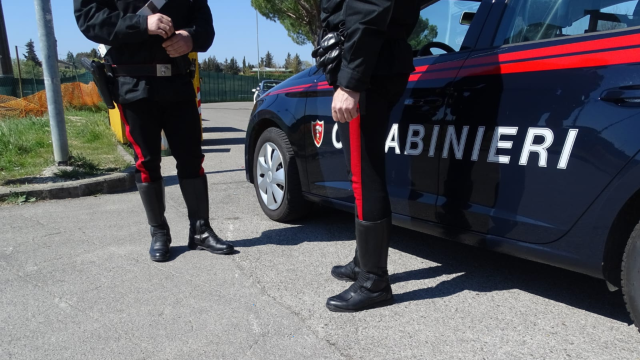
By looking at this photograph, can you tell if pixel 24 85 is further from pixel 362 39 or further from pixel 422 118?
pixel 362 39

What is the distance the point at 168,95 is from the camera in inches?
109

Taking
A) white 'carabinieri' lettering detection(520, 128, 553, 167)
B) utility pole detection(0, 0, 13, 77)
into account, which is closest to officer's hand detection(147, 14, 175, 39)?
white 'carabinieri' lettering detection(520, 128, 553, 167)

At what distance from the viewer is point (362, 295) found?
2.24 meters

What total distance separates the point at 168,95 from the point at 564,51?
2.03m

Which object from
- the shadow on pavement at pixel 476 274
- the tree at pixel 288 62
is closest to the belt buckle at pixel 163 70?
the shadow on pavement at pixel 476 274

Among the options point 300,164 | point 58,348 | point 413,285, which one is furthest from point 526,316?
point 58,348

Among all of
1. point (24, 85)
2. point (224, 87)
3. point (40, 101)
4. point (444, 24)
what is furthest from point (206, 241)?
point (224, 87)

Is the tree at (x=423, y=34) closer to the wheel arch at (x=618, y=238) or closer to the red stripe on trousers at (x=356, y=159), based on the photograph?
the red stripe on trousers at (x=356, y=159)

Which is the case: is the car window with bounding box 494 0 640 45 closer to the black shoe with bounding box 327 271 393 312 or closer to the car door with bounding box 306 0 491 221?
the car door with bounding box 306 0 491 221

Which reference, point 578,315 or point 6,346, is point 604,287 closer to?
point 578,315

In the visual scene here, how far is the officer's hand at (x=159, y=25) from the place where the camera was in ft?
8.46

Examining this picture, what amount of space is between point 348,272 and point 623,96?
58.7 inches

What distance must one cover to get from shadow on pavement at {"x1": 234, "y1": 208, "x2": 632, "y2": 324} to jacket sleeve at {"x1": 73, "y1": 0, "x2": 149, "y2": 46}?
143cm

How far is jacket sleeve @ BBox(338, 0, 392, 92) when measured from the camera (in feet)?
5.94
